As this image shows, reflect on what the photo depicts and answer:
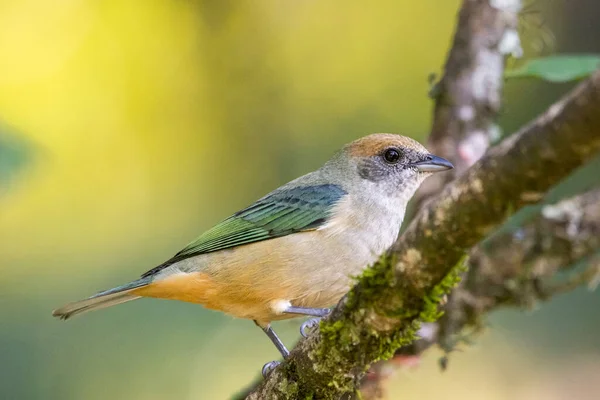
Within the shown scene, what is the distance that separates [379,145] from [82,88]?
4.71m

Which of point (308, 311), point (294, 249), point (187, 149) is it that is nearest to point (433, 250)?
point (308, 311)

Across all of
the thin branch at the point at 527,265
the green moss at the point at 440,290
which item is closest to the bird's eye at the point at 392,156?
the thin branch at the point at 527,265

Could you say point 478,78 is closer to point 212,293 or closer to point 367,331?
point 212,293

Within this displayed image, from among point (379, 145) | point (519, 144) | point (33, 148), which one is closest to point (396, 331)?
point (519, 144)

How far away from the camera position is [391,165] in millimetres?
5137

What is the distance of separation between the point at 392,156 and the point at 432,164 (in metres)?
0.30

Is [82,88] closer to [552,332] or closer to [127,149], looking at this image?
[127,149]

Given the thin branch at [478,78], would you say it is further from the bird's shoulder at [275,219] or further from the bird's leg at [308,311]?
the bird's leg at [308,311]

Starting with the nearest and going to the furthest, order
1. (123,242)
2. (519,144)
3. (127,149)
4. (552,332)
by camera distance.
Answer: (519,144)
(552,332)
(123,242)
(127,149)

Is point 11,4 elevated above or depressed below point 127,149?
above

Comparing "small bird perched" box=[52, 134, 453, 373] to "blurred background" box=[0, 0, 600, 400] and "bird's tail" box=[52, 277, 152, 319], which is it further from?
"blurred background" box=[0, 0, 600, 400]

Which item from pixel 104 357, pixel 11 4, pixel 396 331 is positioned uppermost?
pixel 11 4

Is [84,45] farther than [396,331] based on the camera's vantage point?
Yes

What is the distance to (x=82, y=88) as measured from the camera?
28.6ft
